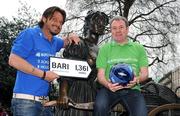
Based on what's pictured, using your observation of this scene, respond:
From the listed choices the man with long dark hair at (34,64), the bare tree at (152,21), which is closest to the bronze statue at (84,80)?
the man with long dark hair at (34,64)

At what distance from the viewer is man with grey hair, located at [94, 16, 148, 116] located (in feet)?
12.3

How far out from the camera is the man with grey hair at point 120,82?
3750 mm

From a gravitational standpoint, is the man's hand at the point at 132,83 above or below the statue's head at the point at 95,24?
below

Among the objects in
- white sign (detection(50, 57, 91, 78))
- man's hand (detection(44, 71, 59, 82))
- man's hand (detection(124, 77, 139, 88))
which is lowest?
man's hand (detection(124, 77, 139, 88))

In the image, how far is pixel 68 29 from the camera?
21.8 m

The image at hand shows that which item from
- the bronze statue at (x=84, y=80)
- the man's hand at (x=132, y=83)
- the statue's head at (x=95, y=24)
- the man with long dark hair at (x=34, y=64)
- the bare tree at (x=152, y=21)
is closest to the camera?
the man with long dark hair at (x=34, y=64)

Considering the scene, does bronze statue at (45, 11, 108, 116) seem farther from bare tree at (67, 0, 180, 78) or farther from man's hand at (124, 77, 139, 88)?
bare tree at (67, 0, 180, 78)

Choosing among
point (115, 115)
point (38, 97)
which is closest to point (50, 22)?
point (38, 97)

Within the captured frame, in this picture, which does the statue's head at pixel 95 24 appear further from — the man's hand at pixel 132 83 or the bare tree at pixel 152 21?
the bare tree at pixel 152 21

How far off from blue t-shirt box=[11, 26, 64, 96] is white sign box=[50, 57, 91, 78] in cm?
7

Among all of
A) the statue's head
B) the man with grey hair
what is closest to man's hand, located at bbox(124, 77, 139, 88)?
the man with grey hair

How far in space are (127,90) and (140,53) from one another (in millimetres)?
387

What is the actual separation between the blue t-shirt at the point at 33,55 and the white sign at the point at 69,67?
0.07m

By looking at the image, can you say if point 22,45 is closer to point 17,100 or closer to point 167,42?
point 17,100
